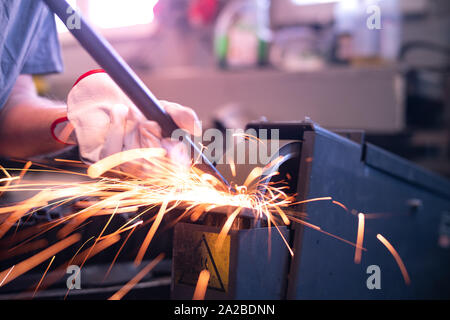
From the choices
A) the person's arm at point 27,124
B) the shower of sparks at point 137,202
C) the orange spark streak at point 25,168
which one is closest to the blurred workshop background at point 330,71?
the person's arm at point 27,124

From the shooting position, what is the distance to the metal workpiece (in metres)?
0.43

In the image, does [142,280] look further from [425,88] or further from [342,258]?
[425,88]

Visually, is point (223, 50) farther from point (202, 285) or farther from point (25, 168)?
point (202, 285)

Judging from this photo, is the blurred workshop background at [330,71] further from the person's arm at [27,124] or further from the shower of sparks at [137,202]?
the shower of sparks at [137,202]

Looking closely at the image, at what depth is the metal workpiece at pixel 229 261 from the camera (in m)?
0.43

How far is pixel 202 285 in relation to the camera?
45 centimetres

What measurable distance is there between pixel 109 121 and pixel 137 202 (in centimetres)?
13

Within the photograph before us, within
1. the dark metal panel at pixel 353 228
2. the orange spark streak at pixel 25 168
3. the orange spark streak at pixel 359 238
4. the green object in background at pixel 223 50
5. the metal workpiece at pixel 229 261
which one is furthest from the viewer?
the green object in background at pixel 223 50

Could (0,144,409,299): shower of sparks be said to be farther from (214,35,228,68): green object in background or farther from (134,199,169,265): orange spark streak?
(214,35,228,68): green object in background

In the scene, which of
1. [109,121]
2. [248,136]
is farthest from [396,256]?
[109,121]

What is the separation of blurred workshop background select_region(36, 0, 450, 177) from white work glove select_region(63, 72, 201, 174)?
0.57 m

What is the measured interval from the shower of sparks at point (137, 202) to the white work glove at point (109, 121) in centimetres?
2

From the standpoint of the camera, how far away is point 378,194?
2.25 ft

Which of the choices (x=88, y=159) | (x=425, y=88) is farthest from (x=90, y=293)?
(x=425, y=88)
